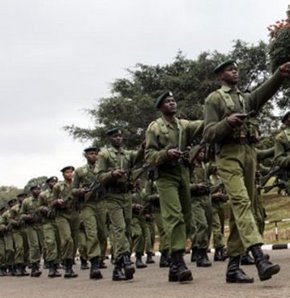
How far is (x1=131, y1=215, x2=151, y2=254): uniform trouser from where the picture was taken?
13.8 m

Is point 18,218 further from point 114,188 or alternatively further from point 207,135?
point 207,135

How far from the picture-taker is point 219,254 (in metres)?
11.8

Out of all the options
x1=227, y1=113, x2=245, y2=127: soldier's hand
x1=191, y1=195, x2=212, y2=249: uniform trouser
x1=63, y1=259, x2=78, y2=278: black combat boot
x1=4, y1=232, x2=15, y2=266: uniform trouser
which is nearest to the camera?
x1=227, y1=113, x2=245, y2=127: soldier's hand

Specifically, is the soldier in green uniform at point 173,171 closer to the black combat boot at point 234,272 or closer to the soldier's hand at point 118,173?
the black combat boot at point 234,272

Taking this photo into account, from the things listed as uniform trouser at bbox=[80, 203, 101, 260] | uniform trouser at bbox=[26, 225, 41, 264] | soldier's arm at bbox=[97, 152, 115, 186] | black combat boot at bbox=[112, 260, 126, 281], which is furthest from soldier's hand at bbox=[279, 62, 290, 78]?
uniform trouser at bbox=[26, 225, 41, 264]

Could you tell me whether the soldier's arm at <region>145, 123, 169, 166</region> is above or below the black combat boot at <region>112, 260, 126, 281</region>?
above

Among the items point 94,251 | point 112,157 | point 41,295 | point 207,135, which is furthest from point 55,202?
point 207,135

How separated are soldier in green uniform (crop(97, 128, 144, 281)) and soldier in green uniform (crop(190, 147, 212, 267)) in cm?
123

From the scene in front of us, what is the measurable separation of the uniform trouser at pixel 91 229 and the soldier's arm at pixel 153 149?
2957 millimetres

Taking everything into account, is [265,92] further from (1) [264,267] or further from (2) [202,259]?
(2) [202,259]

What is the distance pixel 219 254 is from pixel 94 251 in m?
2.35

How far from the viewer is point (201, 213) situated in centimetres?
1095

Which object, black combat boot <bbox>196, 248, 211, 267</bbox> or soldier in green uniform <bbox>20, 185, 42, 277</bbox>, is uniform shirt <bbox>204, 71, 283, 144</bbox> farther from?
soldier in green uniform <bbox>20, 185, 42, 277</bbox>

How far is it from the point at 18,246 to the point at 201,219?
7.60 metres
